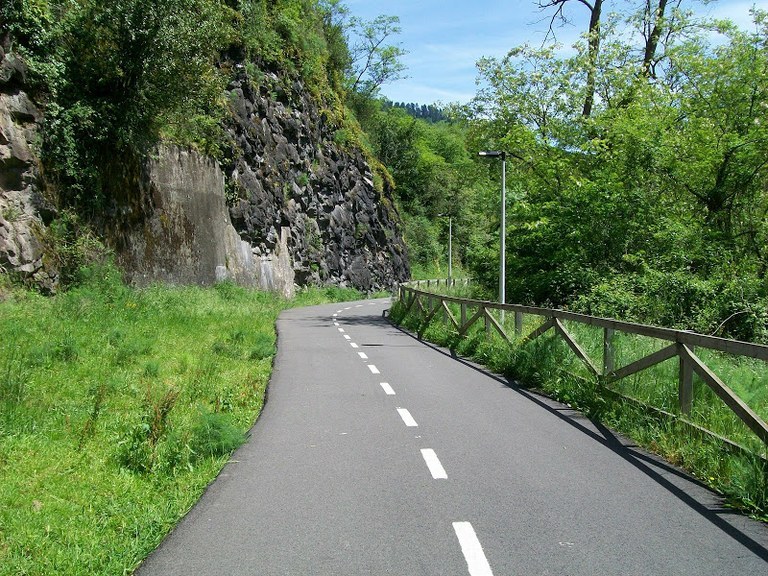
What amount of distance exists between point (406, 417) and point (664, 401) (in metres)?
3.14

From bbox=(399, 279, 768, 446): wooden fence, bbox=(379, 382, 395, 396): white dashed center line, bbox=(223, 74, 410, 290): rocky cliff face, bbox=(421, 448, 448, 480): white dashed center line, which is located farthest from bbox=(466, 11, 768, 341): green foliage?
bbox=(223, 74, 410, 290): rocky cliff face

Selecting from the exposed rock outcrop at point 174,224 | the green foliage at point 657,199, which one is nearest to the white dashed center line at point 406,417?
the green foliage at point 657,199

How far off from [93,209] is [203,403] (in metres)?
12.6

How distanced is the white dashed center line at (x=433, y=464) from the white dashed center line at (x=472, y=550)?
1.19m

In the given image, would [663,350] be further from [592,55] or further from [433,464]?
[592,55]

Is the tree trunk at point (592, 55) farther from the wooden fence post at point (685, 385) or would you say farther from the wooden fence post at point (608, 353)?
the wooden fence post at point (685, 385)

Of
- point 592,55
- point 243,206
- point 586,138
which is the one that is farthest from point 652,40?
point 243,206

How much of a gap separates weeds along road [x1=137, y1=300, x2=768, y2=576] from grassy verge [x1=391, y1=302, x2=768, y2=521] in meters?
0.27

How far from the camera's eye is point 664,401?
7.65 metres

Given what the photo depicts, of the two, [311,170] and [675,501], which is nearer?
[675,501]

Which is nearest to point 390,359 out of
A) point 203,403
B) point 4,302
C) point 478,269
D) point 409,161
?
point 203,403

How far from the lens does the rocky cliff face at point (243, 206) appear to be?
54.7 feet

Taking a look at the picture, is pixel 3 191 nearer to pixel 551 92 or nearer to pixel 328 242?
pixel 551 92

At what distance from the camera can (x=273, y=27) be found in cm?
3947
